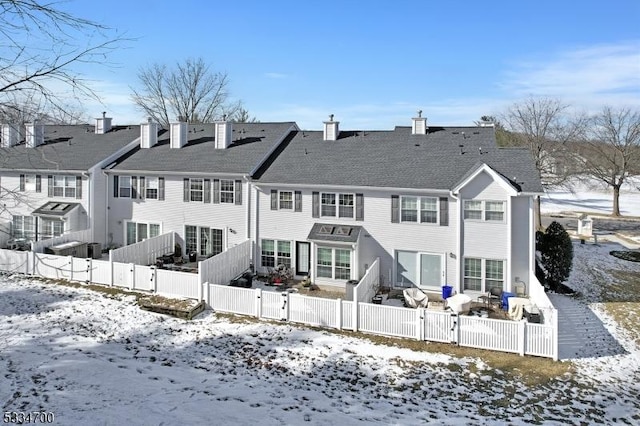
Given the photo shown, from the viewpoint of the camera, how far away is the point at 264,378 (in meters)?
11.7

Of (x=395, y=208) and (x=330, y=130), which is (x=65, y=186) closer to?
(x=330, y=130)

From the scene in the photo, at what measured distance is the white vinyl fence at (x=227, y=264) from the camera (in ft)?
59.2

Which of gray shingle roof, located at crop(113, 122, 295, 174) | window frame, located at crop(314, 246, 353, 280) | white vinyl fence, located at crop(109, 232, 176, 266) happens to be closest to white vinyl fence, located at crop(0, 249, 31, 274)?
white vinyl fence, located at crop(109, 232, 176, 266)

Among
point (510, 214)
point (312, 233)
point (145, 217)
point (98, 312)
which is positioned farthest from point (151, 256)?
point (510, 214)

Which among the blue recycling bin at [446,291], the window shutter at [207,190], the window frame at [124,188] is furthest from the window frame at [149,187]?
the blue recycling bin at [446,291]

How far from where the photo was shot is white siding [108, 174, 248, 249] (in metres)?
23.1

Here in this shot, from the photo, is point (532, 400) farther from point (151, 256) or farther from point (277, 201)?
point (151, 256)

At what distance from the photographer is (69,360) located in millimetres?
12148

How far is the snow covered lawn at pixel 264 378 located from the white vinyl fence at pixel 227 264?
259 cm

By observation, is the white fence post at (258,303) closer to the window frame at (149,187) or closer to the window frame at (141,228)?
the window frame at (141,228)

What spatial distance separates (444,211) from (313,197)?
634cm

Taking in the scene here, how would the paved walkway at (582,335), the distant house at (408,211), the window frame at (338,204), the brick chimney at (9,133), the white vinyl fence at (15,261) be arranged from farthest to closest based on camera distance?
the white vinyl fence at (15,261), the window frame at (338,204), the distant house at (408,211), the paved walkway at (582,335), the brick chimney at (9,133)

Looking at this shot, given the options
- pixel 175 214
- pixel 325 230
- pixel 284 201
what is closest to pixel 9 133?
pixel 175 214

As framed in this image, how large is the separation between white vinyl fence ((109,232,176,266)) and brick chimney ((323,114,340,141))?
1050cm
